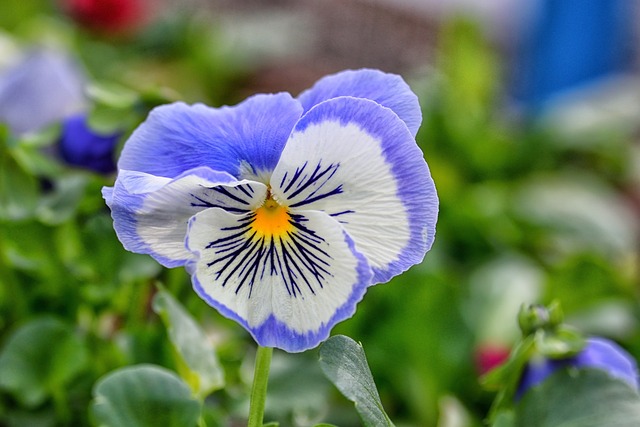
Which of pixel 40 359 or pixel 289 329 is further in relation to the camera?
pixel 40 359

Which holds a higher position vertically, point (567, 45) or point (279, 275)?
point (279, 275)

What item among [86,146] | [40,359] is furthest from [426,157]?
[40,359]

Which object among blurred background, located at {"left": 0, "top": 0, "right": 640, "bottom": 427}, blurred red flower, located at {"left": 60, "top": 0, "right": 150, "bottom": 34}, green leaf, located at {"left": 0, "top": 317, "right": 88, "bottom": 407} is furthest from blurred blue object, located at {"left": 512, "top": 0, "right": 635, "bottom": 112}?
green leaf, located at {"left": 0, "top": 317, "right": 88, "bottom": 407}

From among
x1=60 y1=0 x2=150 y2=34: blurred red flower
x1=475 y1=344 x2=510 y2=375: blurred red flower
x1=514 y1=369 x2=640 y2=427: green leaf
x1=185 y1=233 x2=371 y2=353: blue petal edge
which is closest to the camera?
x1=185 y1=233 x2=371 y2=353: blue petal edge

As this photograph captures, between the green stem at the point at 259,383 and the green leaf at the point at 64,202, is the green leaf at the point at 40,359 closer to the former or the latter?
→ the green leaf at the point at 64,202

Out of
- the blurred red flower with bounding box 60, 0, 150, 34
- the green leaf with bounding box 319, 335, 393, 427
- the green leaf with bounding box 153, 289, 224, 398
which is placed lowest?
the blurred red flower with bounding box 60, 0, 150, 34

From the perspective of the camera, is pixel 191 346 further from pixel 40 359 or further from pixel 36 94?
pixel 36 94

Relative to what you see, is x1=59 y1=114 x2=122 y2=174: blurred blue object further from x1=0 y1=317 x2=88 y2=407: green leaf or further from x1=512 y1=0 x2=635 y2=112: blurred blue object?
x1=512 y1=0 x2=635 y2=112: blurred blue object
